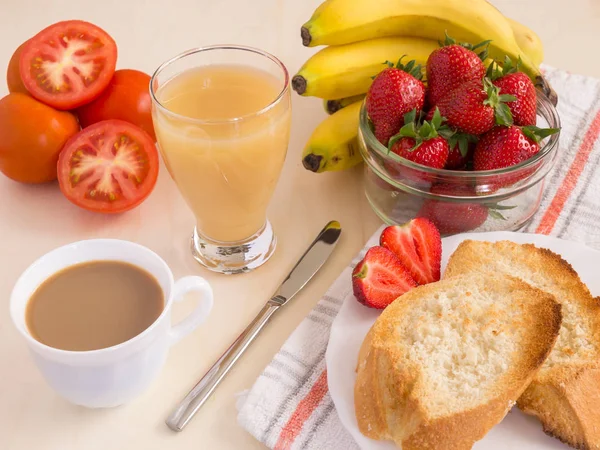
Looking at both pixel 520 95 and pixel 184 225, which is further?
pixel 184 225

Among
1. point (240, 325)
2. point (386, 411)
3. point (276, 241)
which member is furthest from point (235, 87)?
point (386, 411)

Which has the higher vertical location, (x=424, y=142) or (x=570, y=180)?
(x=424, y=142)

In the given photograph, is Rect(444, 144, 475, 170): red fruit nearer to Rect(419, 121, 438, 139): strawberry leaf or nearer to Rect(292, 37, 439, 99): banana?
Rect(419, 121, 438, 139): strawberry leaf

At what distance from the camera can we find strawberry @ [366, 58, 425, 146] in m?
1.35

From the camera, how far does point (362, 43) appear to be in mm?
1617

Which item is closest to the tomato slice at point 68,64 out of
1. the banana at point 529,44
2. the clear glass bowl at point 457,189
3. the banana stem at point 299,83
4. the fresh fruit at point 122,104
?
the fresh fruit at point 122,104

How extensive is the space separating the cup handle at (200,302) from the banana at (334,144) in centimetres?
49

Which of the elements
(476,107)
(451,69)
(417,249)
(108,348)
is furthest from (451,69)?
(108,348)

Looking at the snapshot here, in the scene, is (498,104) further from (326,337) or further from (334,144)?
(326,337)

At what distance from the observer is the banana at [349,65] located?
1534 millimetres

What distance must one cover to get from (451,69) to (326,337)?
0.54 meters

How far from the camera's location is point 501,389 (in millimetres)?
1033

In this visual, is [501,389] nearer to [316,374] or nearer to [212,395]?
[316,374]

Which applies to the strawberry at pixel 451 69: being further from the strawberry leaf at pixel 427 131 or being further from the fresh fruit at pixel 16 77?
the fresh fruit at pixel 16 77
